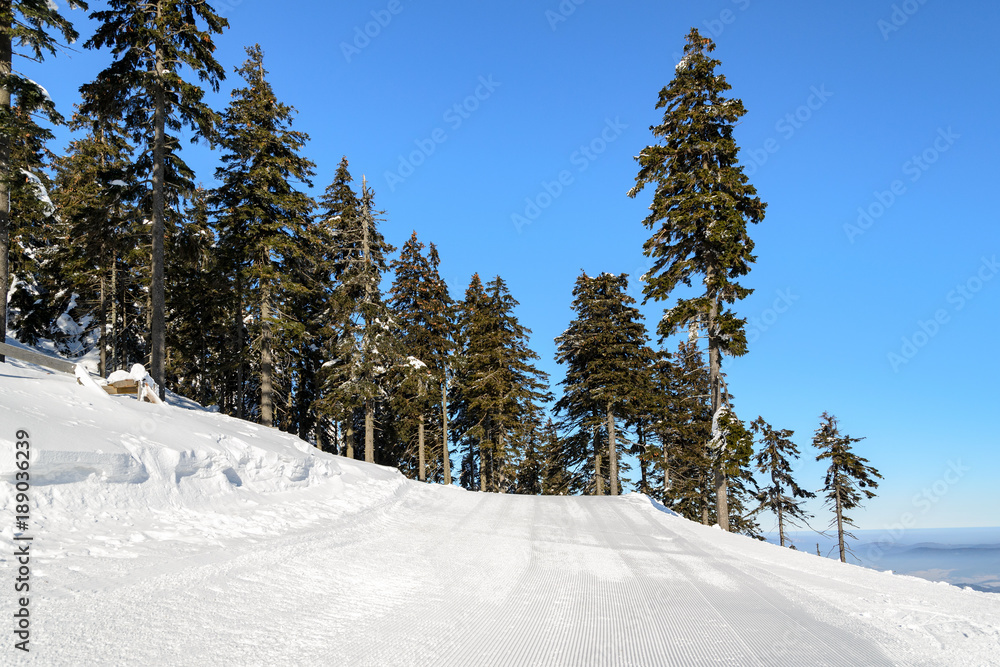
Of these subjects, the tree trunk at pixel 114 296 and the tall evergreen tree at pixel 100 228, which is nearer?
the tall evergreen tree at pixel 100 228

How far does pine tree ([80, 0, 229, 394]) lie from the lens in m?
16.6

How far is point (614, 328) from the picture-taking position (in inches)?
1061

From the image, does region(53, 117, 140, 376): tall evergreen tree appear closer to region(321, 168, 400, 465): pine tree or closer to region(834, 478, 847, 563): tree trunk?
region(321, 168, 400, 465): pine tree

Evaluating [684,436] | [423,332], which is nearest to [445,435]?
[423,332]

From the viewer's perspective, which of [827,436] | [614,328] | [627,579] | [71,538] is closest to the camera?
[71,538]

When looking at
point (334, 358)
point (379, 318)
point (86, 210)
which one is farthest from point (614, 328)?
point (86, 210)

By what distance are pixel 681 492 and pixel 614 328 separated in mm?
9584

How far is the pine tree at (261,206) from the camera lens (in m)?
Result: 21.1

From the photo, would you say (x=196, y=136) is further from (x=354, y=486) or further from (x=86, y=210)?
(x=354, y=486)

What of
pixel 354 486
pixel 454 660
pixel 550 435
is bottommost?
pixel 454 660

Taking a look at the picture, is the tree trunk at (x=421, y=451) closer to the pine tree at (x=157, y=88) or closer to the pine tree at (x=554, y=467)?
the pine tree at (x=554, y=467)

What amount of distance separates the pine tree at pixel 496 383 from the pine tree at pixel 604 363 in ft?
8.43

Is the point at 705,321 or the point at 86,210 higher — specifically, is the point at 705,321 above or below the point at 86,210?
below

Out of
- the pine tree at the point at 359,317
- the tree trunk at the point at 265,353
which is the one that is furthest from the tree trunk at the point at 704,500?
the tree trunk at the point at 265,353
